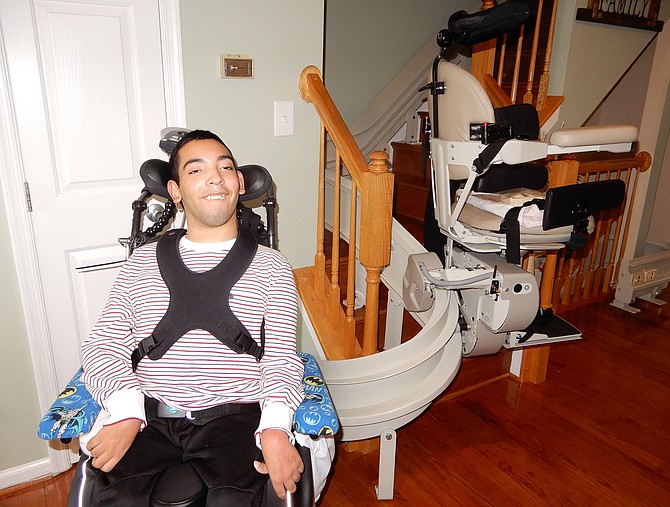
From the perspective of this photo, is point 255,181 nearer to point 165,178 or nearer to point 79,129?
point 165,178

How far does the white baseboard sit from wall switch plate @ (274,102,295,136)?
5.30ft

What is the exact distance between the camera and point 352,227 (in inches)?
83.6

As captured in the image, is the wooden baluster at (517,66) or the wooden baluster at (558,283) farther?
the wooden baluster at (558,283)

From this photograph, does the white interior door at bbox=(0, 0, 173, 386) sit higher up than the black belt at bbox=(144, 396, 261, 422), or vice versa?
the white interior door at bbox=(0, 0, 173, 386)

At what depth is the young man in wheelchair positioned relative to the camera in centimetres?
123

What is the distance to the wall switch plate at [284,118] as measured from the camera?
212 cm

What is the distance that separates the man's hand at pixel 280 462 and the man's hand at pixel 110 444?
0.31 metres

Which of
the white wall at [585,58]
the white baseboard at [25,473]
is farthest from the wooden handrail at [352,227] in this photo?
the white wall at [585,58]

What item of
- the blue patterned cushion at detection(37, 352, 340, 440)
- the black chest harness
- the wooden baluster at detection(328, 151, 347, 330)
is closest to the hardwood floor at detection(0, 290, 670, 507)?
the wooden baluster at detection(328, 151, 347, 330)

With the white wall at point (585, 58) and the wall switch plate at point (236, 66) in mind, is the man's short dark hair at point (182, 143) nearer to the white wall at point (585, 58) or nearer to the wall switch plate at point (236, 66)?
the wall switch plate at point (236, 66)

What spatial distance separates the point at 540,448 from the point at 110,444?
1.88 metres

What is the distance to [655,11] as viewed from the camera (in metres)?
3.38

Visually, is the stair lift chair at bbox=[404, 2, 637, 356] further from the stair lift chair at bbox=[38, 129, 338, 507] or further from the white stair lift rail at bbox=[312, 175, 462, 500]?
the stair lift chair at bbox=[38, 129, 338, 507]

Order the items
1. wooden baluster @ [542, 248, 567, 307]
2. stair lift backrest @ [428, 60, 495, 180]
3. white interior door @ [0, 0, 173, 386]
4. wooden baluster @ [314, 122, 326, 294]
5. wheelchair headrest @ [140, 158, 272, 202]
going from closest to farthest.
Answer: wheelchair headrest @ [140, 158, 272, 202]
white interior door @ [0, 0, 173, 386]
stair lift backrest @ [428, 60, 495, 180]
wooden baluster @ [314, 122, 326, 294]
wooden baluster @ [542, 248, 567, 307]
